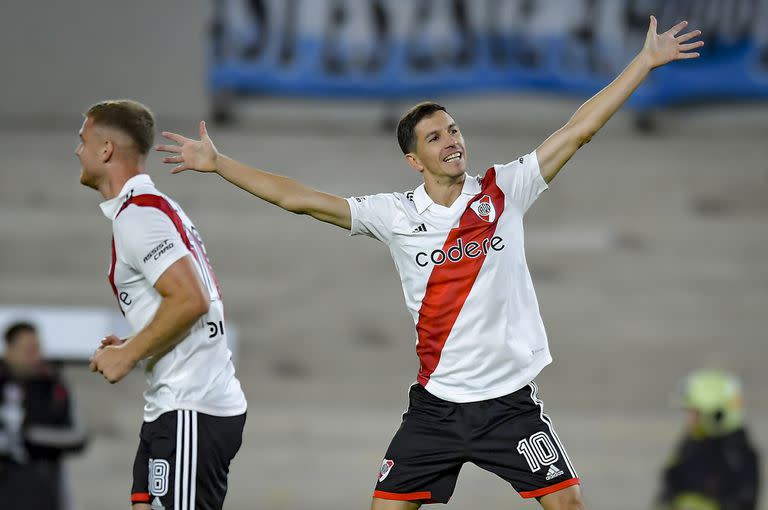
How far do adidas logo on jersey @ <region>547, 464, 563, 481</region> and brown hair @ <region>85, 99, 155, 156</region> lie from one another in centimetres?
181

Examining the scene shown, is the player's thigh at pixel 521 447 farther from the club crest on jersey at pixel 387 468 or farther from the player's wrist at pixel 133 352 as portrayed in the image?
the player's wrist at pixel 133 352

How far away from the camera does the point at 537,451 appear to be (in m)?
3.88

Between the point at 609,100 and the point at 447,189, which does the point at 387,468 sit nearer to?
the point at 447,189

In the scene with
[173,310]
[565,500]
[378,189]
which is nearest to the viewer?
[173,310]

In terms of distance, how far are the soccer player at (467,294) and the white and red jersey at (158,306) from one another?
32 cm

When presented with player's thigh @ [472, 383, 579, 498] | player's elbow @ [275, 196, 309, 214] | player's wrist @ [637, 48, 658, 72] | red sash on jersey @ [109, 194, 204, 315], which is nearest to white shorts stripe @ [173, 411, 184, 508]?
red sash on jersey @ [109, 194, 204, 315]

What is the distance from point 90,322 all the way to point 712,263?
633cm

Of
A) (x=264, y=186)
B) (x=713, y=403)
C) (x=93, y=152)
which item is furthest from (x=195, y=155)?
(x=713, y=403)

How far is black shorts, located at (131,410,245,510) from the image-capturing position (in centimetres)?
361

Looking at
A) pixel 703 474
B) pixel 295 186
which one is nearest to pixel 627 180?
pixel 703 474

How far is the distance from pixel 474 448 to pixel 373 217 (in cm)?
92

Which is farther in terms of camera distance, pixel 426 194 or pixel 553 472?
pixel 426 194

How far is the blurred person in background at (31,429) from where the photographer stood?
6820 millimetres

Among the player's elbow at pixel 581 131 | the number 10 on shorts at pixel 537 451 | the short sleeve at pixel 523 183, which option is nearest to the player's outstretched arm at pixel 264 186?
the short sleeve at pixel 523 183
